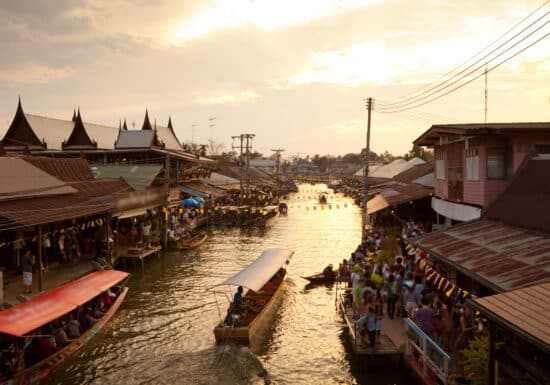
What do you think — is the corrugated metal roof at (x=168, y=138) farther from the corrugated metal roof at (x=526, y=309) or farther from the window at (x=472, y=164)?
the corrugated metal roof at (x=526, y=309)

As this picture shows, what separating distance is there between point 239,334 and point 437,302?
6.80 metres

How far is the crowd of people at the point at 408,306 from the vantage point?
12.5m

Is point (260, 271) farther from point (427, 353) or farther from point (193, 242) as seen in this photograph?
point (193, 242)

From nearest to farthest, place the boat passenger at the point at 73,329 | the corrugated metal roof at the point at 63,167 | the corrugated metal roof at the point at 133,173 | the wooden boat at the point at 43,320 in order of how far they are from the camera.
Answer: the wooden boat at the point at 43,320
the boat passenger at the point at 73,329
the corrugated metal roof at the point at 63,167
the corrugated metal roof at the point at 133,173

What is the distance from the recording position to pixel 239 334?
612 inches

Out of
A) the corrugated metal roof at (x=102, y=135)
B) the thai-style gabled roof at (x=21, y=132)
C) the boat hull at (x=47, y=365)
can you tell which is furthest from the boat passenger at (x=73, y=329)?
the corrugated metal roof at (x=102, y=135)

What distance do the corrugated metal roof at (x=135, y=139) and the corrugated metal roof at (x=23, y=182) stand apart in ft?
78.1

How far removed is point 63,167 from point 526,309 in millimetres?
28053

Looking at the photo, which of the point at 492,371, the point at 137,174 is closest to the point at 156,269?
the point at 137,174

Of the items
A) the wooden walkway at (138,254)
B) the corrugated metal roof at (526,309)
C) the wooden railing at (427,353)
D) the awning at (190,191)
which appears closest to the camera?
the corrugated metal roof at (526,309)

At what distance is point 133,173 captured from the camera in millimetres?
35156

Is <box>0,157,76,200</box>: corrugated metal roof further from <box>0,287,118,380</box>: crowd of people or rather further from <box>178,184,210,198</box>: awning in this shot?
<box>178,184,210,198</box>: awning

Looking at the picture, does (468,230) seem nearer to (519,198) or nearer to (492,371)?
(519,198)

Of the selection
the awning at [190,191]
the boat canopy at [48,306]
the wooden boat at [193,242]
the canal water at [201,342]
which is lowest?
the canal water at [201,342]
